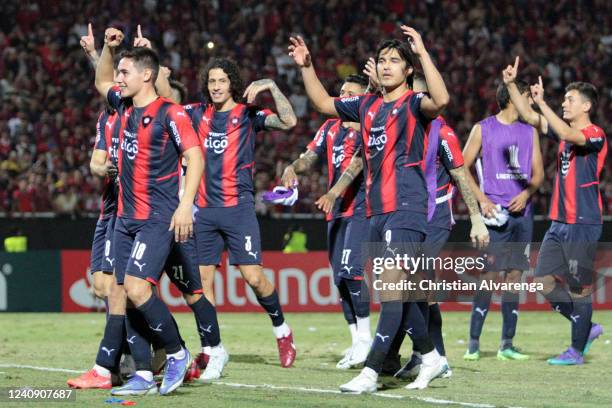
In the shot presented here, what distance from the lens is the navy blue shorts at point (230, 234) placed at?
411 inches

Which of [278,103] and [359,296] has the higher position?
[278,103]

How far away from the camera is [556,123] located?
35.6 feet

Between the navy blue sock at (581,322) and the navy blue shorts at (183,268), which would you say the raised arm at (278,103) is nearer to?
the navy blue shorts at (183,268)

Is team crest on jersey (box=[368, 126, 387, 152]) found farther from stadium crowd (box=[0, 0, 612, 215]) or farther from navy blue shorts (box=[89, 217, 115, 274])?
stadium crowd (box=[0, 0, 612, 215])

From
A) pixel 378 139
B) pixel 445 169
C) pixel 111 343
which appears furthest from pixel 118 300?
pixel 445 169

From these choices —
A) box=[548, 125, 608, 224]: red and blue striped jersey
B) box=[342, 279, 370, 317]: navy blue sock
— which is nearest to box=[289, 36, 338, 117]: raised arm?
box=[342, 279, 370, 317]: navy blue sock

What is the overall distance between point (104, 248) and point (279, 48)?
57.4ft

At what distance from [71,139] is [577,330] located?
14.5m

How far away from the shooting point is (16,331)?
15625mm

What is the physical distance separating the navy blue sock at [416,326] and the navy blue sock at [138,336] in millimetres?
1886

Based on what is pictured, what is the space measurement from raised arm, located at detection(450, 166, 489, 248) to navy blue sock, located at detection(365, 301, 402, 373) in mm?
803

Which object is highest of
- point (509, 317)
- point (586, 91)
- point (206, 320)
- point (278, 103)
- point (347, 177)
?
point (586, 91)

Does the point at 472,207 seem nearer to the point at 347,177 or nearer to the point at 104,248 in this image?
the point at 347,177

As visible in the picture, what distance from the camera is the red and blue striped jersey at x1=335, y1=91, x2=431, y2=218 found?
859 cm
